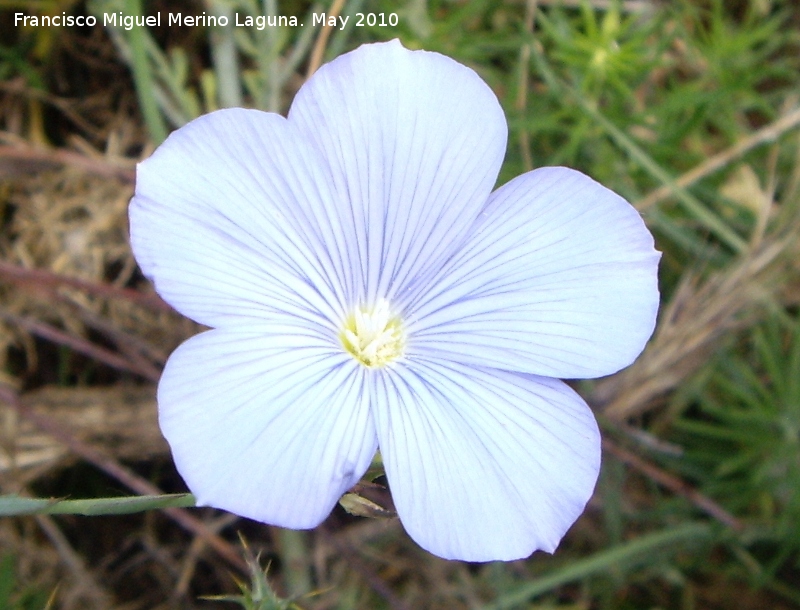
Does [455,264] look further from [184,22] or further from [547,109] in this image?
[184,22]

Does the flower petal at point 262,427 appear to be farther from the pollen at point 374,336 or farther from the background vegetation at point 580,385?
the background vegetation at point 580,385

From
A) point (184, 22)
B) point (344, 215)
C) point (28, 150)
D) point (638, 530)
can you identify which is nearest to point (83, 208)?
point (28, 150)

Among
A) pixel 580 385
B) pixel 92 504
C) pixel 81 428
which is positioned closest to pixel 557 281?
pixel 92 504

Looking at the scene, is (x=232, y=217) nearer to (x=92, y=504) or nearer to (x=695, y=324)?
(x=92, y=504)

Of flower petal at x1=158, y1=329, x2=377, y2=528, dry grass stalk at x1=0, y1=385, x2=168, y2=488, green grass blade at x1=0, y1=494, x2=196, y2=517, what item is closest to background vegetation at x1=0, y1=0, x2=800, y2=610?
dry grass stalk at x1=0, y1=385, x2=168, y2=488

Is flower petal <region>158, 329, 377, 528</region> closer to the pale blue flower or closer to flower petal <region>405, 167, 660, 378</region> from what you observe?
the pale blue flower

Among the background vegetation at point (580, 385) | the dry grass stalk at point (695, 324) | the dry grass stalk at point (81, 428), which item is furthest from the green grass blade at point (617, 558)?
the dry grass stalk at point (81, 428)

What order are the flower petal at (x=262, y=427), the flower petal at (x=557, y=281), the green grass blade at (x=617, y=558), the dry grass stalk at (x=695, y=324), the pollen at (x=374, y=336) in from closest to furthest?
the flower petal at (x=262, y=427), the flower petal at (x=557, y=281), the pollen at (x=374, y=336), the green grass blade at (x=617, y=558), the dry grass stalk at (x=695, y=324)
